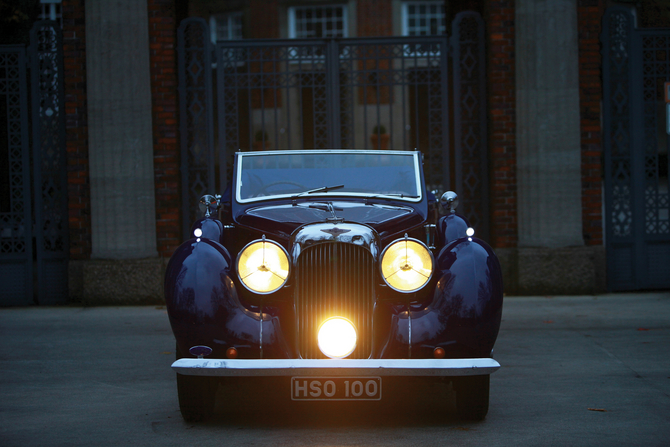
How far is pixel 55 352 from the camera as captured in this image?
7223 mm

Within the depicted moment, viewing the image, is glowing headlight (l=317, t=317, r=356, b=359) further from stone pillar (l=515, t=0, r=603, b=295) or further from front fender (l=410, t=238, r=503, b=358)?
stone pillar (l=515, t=0, r=603, b=295)

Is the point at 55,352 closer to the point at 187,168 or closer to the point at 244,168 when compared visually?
the point at 244,168

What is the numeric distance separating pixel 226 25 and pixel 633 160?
2010cm

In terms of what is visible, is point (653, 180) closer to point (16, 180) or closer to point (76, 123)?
point (76, 123)

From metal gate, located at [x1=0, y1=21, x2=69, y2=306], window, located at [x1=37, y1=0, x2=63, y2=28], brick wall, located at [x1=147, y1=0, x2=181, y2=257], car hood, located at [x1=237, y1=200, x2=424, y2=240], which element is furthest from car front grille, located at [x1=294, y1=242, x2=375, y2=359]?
Answer: window, located at [x1=37, y1=0, x2=63, y2=28]

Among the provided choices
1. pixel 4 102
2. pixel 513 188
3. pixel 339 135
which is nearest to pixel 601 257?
pixel 513 188

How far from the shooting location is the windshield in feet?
19.1

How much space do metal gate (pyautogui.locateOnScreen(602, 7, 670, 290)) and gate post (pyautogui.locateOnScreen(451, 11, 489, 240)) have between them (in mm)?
1626

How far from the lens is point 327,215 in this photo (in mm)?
5203

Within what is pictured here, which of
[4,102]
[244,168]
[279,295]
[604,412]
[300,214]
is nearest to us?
[279,295]

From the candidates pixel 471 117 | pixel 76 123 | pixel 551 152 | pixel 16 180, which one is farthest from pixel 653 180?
pixel 16 180

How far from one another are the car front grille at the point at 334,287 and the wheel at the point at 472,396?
0.65m

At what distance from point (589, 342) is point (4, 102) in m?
7.88

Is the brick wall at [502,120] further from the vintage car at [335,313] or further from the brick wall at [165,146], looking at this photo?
the vintage car at [335,313]
